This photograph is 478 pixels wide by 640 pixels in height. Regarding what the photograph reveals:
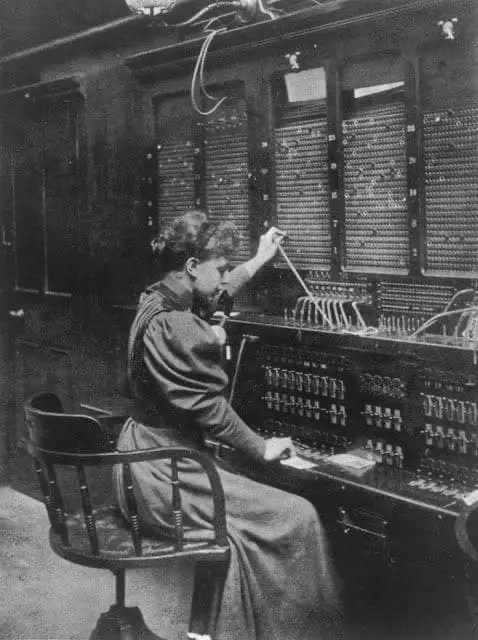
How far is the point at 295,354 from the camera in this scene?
3068 mm

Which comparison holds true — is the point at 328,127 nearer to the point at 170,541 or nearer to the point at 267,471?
the point at 267,471

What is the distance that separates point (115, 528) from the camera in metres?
2.62

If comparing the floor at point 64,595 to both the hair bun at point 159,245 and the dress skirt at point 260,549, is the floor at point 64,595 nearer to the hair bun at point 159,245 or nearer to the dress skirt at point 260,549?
the dress skirt at point 260,549

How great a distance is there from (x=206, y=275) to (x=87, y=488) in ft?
2.82

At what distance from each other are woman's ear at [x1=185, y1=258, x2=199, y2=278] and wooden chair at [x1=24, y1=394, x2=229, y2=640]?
2.05ft

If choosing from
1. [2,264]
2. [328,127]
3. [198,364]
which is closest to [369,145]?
[328,127]

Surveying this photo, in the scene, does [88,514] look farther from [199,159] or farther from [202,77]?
[202,77]

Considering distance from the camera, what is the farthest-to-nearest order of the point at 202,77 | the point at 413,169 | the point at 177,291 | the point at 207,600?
1. the point at 202,77
2. the point at 413,169
3. the point at 177,291
4. the point at 207,600

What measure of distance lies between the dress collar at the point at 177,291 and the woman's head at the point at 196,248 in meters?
0.04

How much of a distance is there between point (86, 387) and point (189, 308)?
2.12 meters

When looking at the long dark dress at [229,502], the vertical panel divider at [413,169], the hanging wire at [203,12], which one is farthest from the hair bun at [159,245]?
the hanging wire at [203,12]

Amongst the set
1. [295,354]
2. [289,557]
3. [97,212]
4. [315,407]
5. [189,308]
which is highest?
[97,212]

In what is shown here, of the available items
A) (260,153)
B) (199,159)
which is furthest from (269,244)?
(199,159)

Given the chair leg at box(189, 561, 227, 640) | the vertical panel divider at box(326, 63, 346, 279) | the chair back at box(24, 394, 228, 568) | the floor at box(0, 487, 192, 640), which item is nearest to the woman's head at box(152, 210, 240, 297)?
the vertical panel divider at box(326, 63, 346, 279)
